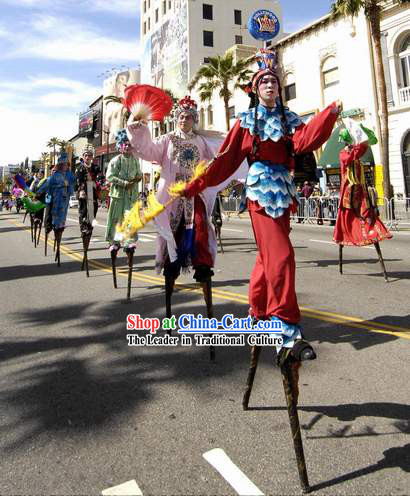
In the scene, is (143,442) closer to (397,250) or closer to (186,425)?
(186,425)

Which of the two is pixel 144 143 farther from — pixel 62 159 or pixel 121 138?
pixel 62 159

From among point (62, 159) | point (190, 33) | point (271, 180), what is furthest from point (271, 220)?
point (190, 33)

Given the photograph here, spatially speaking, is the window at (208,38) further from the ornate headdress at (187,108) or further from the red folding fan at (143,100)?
the red folding fan at (143,100)

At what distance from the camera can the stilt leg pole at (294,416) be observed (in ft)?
6.71

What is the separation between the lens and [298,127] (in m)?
2.88

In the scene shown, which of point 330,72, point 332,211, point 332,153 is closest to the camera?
point 332,211

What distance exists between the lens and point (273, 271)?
8.41 feet

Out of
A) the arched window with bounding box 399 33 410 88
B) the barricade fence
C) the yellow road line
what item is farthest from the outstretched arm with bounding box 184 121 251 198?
the arched window with bounding box 399 33 410 88

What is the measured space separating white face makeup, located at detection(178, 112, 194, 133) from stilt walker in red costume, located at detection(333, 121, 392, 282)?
3540mm

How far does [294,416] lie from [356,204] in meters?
5.70

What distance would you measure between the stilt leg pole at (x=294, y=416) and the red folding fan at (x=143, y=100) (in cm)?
281

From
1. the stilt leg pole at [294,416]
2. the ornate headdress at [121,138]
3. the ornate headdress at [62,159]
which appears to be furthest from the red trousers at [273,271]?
the ornate headdress at [62,159]

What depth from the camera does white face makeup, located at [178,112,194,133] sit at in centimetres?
436

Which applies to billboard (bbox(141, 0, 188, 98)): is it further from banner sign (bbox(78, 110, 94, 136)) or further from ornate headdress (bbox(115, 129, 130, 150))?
ornate headdress (bbox(115, 129, 130, 150))
